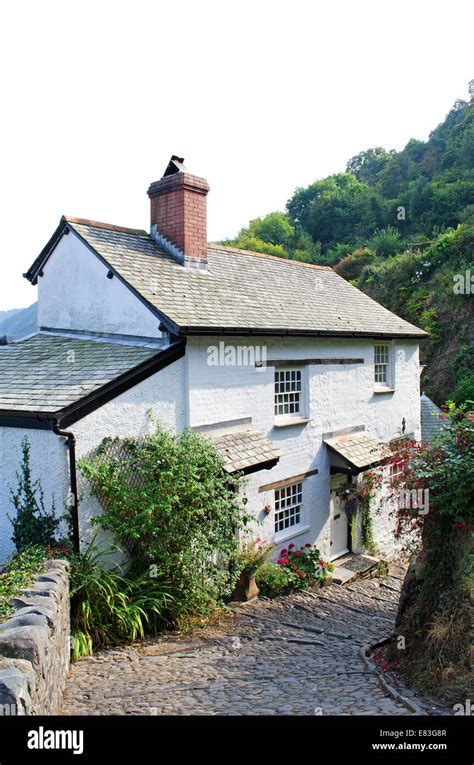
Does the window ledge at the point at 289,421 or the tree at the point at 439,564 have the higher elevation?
the window ledge at the point at 289,421

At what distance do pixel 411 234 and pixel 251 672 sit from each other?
122 feet

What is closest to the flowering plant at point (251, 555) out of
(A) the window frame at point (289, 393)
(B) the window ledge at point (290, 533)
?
(B) the window ledge at point (290, 533)

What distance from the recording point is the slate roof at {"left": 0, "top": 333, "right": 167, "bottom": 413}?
816cm

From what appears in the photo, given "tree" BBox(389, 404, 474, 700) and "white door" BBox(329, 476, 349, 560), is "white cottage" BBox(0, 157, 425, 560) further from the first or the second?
"tree" BBox(389, 404, 474, 700)

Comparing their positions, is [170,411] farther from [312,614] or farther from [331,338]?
[331,338]

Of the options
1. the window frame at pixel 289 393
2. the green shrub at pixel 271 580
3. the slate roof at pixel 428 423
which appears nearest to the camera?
the green shrub at pixel 271 580

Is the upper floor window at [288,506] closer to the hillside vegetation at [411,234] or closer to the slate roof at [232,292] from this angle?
the slate roof at [232,292]

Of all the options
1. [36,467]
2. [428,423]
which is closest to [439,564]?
[36,467]

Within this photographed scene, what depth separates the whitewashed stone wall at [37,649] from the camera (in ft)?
12.4

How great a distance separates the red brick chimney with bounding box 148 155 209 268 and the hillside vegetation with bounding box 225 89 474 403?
10.4 m

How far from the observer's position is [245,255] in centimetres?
1502

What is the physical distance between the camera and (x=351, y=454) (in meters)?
13.3

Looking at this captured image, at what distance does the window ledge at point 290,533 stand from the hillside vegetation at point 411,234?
12.6 meters
